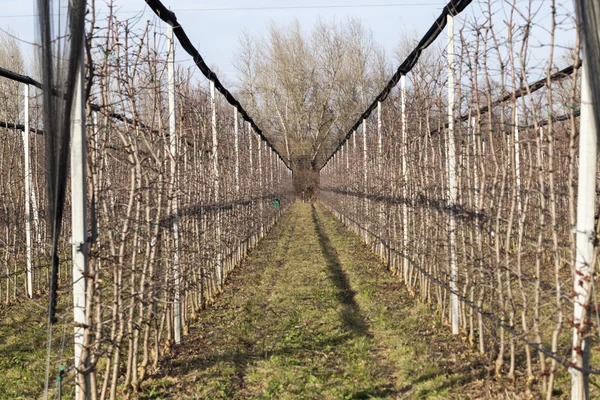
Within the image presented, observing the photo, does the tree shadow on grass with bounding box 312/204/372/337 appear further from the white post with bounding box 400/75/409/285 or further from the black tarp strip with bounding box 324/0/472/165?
the black tarp strip with bounding box 324/0/472/165

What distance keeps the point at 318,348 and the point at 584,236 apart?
3.14m

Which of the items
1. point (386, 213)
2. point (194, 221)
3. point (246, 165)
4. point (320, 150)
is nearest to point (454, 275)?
point (194, 221)

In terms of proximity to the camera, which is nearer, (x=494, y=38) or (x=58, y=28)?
(x=58, y=28)

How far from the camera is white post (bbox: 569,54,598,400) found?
9.18 feet

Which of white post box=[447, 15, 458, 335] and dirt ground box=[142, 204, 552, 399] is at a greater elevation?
white post box=[447, 15, 458, 335]

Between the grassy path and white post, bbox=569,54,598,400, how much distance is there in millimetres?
1256

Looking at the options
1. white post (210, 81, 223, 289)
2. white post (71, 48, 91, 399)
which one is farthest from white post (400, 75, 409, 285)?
white post (71, 48, 91, 399)

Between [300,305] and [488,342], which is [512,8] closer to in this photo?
[488,342]

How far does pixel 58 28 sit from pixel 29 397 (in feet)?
9.95

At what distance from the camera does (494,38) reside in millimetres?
4223

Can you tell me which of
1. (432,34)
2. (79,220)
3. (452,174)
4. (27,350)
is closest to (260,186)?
(432,34)

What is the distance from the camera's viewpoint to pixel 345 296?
320 inches

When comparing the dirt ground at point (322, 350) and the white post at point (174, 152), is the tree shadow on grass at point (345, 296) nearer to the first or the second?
the dirt ground at point (322, 350)

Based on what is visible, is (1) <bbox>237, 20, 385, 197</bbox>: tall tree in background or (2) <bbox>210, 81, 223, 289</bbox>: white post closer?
A: (2) <bbox>210, 81, 223, 289</bbox>: white post
